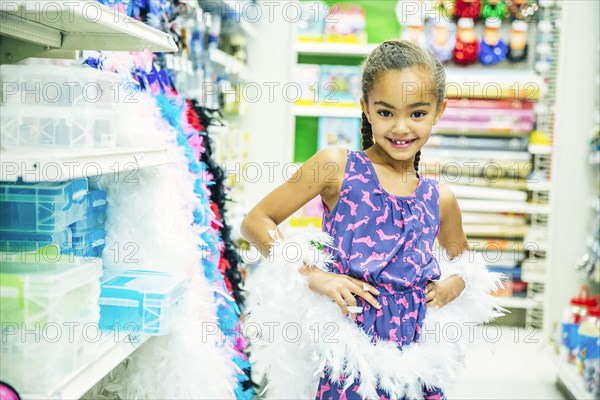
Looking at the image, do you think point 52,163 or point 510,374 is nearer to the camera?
point 52,163

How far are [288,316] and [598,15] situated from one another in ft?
12.7

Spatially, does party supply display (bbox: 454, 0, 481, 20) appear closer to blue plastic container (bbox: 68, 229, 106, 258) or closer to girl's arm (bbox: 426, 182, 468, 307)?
girl's arm (bbox: 426, 182, 468, 307)

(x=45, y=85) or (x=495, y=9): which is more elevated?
(x=495, y=9)

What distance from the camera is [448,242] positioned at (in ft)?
6.64

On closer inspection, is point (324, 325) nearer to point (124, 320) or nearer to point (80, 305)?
point (124, 320)

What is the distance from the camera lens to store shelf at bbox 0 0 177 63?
1.41 m

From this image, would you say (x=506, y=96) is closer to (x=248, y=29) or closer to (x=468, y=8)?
(x=468, y=8)

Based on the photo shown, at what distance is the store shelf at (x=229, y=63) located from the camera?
3.56 m

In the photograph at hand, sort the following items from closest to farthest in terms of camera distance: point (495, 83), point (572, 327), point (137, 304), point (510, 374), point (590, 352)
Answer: point (137, 304)
point (590, 352)
point (572, 327)
point (510, 374)
point (495, 83)

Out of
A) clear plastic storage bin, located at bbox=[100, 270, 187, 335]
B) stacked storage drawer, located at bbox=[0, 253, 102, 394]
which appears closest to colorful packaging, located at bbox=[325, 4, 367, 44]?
clear plastic storage bin, located at bbox=[100, 270, 187, 335]

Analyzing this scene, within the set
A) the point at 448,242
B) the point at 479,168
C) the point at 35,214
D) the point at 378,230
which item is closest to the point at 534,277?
the point at 479,168

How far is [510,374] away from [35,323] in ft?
11.7

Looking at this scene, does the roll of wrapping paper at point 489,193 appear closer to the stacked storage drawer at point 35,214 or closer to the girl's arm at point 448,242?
the girl's arm at point 448,242

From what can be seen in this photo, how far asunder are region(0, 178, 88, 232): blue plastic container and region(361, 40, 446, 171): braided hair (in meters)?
0.78
